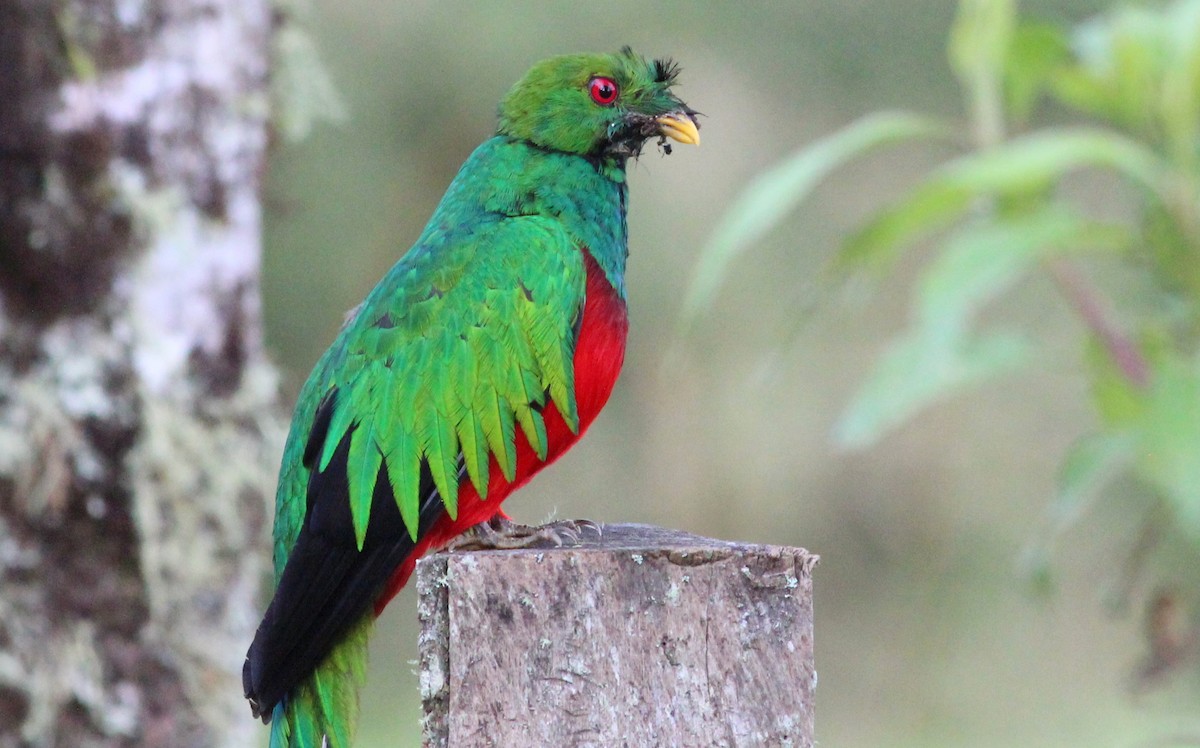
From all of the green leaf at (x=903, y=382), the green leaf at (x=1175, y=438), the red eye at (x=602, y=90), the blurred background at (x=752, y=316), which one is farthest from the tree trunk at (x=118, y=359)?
the blurred background at (x=752, y=316)

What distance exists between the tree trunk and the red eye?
3.24 feet

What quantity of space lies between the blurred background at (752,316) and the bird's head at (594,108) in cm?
577

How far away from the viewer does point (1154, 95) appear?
11.5ft

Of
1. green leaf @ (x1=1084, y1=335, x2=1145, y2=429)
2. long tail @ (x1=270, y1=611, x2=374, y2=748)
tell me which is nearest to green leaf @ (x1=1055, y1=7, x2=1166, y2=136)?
green leaf @ (x1=1084, y1=335, x2=1145, y2=429)

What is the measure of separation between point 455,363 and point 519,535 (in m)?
0.33

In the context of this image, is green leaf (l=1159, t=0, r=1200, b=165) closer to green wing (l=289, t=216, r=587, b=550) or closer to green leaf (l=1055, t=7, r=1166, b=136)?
green leaf (l=1055, t=7, r=1166, b=136)

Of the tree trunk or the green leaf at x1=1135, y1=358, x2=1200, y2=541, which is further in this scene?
the tree trunk

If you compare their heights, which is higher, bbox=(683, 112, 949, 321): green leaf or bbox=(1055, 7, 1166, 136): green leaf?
bbox=(1055, 7, 1166, 136): green leaf

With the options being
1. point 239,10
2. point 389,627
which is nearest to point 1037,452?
point 389,627

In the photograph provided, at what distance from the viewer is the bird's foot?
246 centimetres

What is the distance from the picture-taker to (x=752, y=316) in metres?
9.57

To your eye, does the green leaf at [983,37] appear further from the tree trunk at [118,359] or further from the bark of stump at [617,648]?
the bark of stump at [617,648]

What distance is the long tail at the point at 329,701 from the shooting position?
2.45m

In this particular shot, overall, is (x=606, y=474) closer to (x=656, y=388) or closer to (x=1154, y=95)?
(x=656, y=388)
